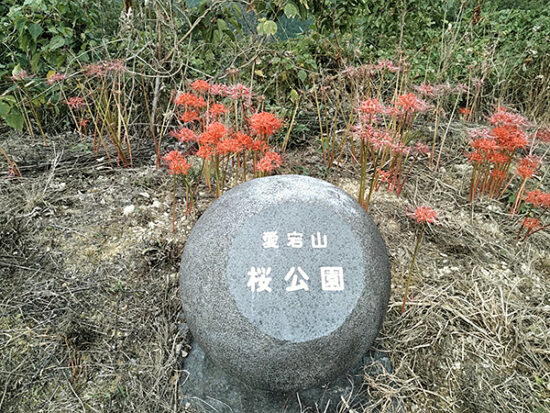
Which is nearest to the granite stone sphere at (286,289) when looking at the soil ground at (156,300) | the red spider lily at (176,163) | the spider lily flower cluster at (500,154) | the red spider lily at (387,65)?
the soil ground at (156,300)

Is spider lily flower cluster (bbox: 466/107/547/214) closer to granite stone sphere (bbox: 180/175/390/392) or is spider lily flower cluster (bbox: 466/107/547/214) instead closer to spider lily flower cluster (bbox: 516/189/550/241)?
spider lily flower cluster (bbox: 516/189/550/241)

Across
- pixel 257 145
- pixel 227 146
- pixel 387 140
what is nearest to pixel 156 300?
pixel 227 146

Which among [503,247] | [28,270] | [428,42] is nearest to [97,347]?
[28,270]

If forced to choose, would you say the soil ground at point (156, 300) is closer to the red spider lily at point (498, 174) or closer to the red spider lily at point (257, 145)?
the red spider lily at point (498, 174)

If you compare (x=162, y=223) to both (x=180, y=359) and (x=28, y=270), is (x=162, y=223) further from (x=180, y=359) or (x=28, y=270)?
(x=180, y=359)

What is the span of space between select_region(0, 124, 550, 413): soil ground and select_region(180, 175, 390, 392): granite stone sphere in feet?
1.68

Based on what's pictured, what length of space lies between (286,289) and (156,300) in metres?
1.08

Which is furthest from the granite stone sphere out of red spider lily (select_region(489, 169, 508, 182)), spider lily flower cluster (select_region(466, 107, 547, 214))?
red spider lily (select_region(489, 169, 508, 182))

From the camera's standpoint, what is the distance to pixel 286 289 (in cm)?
158

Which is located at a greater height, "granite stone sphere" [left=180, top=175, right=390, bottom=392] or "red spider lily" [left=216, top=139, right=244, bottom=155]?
"red spider lily" [left=216, top=139, right=244, bottom=155]

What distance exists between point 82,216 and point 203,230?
1356 millimetres

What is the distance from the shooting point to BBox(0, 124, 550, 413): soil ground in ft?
6.48

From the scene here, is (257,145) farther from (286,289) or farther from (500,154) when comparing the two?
(500,154)

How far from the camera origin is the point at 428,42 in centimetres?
475
